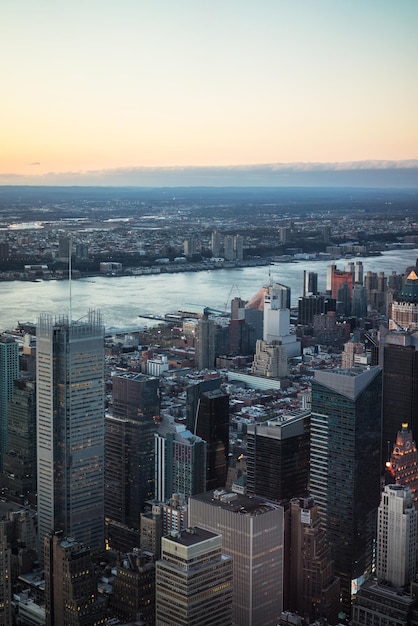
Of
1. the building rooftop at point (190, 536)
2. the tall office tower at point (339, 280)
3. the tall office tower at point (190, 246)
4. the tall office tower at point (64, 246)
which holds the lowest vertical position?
the building rooftop at point (190, 536)

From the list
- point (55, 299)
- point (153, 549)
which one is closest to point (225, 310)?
point (55, 299)

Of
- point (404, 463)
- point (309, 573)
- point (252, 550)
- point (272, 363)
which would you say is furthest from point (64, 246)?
point (252, 550)

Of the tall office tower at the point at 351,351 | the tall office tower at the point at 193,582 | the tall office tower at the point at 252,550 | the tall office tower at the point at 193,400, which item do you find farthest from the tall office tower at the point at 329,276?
the tall office tower at the point at 193,582

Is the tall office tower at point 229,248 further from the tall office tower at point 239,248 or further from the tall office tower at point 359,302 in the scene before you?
the tall office tower at point 359,302

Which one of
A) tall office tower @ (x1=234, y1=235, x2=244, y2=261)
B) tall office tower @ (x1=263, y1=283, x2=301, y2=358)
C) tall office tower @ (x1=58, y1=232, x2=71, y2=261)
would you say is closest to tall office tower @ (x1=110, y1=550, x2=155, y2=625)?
tall office tower @ (x1=263, y1=283, x2=301, y2=358)

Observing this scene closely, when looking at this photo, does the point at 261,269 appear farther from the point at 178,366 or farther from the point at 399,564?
the point at 399,564
